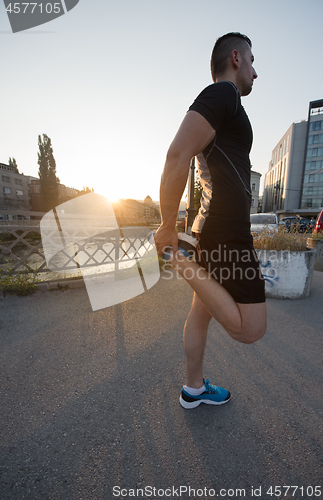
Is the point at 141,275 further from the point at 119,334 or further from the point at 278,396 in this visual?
the point at 278,396

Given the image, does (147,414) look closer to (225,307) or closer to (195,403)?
(195,403)

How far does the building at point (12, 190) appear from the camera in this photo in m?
54.2

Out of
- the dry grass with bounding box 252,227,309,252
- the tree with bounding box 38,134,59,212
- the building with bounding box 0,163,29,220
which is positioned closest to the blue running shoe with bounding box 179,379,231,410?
the dry grass with bounding box 252,227,309,252

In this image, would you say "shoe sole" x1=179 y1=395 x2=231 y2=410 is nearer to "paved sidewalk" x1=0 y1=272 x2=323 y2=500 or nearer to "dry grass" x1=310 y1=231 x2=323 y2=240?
"paved sidewalk" x1=0 y1=272 x2=323 y2=500

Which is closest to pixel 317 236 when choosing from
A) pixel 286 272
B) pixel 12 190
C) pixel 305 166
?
pixel 286 272

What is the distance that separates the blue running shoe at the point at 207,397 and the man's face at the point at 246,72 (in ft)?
6.74

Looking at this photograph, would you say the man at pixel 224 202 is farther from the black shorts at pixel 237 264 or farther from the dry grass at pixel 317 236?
the dry grass at pixel 317 236

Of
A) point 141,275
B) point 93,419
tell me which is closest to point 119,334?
point 93,419

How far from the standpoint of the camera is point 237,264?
1.23 meters

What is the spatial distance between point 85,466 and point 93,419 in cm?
31

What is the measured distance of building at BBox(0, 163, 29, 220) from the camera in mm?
54188

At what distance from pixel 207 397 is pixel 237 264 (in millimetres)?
1139

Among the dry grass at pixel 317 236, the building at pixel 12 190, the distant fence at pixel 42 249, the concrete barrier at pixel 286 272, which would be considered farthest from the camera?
the building at pixel 12 190

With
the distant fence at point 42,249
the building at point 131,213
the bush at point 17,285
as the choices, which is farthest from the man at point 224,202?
the building at point 131,213
